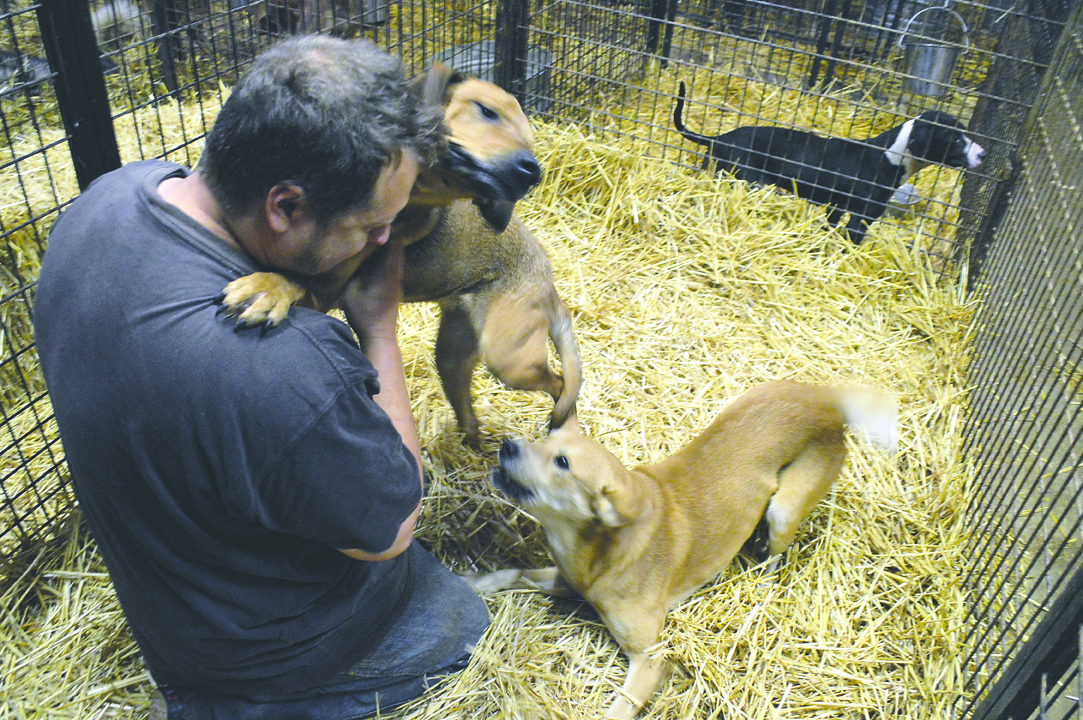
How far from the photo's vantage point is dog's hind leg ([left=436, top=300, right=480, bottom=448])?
3.55 metres

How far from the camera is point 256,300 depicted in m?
1.87

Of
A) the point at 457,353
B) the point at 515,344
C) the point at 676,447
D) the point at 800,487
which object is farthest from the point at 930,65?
the point at 457,353

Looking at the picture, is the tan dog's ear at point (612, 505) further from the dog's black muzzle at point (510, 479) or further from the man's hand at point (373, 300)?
the man's hand at point (373, 300)

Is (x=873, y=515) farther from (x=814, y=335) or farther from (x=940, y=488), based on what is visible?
(x=814, y=335)

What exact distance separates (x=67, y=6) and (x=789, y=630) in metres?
3.44

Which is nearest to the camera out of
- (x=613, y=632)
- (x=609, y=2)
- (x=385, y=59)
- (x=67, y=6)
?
(x=385, y=59)

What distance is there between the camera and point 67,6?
8.96 ft

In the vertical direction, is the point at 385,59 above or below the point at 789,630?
above

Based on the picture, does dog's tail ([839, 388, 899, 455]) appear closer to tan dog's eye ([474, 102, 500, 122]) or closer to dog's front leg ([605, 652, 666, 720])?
dog's front leg ([605, 652, 666, 720])

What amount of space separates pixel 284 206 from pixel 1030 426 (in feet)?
9.81

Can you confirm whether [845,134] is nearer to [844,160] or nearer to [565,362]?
[844,160]

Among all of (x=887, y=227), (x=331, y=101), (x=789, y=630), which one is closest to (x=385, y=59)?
(x=331, y=101)

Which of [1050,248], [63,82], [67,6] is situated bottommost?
[1050,248]

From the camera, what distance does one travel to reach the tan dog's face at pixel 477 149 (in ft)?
8.84
